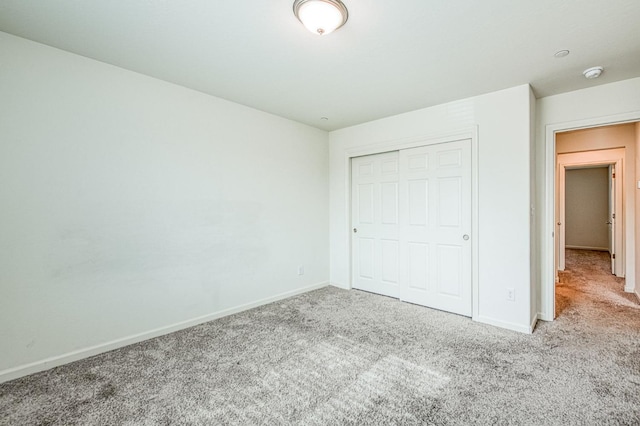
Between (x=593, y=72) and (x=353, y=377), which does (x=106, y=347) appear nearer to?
(x=353, y=377)

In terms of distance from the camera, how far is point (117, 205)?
8.39ft

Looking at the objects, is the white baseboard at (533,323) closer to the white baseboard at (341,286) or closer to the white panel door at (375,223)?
the white panel door at (375,223)

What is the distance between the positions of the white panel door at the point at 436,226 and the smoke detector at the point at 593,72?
105cm

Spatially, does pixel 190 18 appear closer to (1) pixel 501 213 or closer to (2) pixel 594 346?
(1) pixel 501 213

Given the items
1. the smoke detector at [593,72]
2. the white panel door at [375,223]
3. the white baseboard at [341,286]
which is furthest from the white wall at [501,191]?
the white baseboard at [341,286]

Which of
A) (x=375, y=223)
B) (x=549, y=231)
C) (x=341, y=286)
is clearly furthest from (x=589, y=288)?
(x=341, y=286)

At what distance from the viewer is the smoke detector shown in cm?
251

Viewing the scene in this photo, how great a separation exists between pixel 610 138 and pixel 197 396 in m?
5.82

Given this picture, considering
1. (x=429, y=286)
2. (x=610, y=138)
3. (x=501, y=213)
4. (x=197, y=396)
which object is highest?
(x=610, y=138)

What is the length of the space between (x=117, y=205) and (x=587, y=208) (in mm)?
10499

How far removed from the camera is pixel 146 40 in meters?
2.14

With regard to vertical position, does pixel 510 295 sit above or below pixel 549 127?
below

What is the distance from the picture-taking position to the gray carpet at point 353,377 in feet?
5.60

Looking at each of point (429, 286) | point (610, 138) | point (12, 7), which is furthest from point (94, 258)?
point (610, 138)
